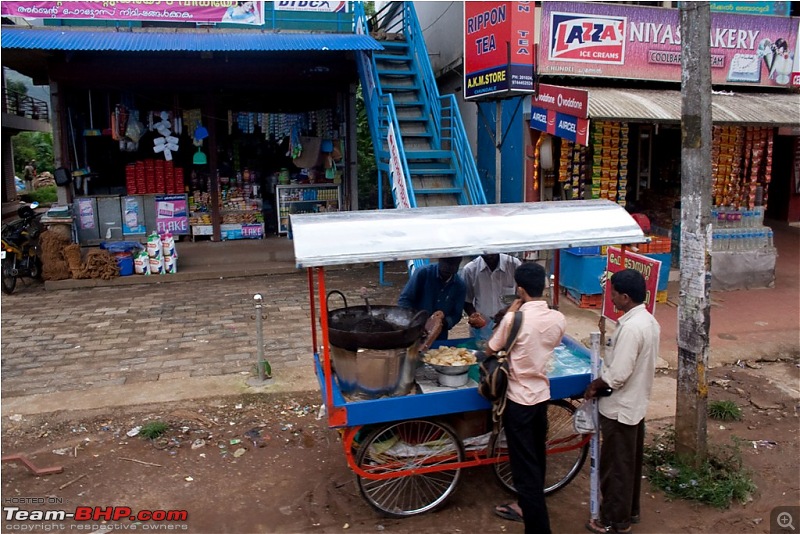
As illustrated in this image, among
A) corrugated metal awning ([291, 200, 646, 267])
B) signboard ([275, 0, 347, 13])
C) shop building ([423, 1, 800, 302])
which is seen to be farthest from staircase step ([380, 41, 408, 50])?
corrugated metal awning ([291, 200, 646, 267])

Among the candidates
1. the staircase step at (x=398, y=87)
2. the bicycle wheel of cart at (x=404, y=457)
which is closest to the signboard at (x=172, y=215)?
the staircase step at (x=398, y=87)

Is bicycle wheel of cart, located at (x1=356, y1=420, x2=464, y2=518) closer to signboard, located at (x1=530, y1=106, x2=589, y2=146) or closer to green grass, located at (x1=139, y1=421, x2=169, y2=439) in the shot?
green grass, located at (x1=139, y1=421, x2=169, y2=439)

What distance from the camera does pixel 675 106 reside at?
9609mm

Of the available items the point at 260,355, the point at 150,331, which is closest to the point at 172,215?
the point at 150,331

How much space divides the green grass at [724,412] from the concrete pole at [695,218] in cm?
135

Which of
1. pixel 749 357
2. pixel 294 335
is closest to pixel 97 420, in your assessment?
pixel 294 335

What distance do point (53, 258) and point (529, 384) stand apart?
971 centimetres

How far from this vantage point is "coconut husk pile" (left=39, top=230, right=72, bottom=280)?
10852 millimetres

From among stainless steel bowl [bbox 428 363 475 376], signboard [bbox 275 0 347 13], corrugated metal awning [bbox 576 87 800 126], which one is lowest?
stainless steel bowl [bbox 428 363 475 376]

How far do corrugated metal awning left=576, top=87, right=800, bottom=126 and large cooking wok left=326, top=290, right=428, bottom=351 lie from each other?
483cm

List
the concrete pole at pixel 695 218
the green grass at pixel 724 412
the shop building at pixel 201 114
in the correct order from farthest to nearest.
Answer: the shop building at pixel 201 114 < the green grass at pixel 724 412 < the concrete pole at pixel 695 218

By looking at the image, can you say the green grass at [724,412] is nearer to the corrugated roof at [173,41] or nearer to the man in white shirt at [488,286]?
the man in white shirt at [488,286]

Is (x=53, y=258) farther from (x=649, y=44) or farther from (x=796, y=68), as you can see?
(x=796, y=68)

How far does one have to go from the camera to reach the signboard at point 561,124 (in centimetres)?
810
